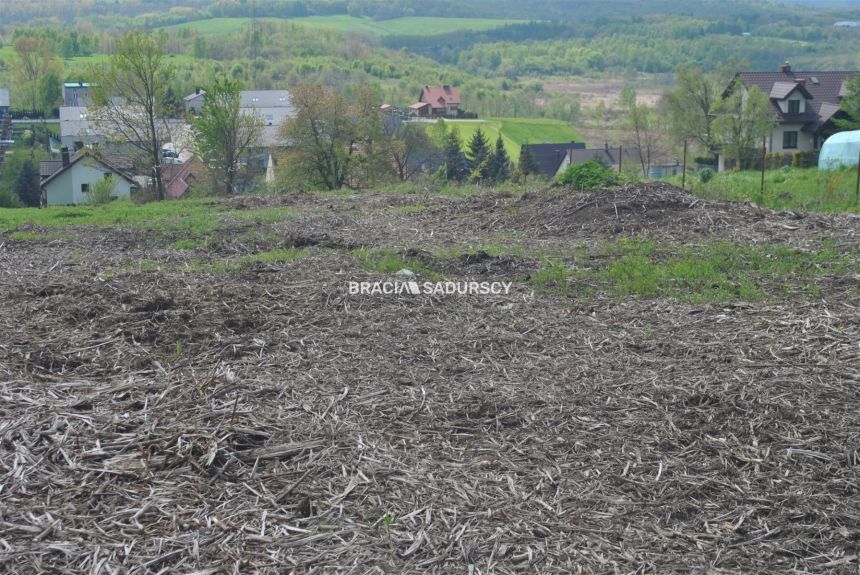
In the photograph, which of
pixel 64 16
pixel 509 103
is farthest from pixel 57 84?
pixel 64 16

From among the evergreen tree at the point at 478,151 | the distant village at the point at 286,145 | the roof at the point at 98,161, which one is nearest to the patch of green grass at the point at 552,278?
the distant village at the point at 286,145

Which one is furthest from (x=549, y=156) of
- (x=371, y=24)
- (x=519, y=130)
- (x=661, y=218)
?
(x=371, y=24)

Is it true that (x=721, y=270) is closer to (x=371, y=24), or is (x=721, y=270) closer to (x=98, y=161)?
(x=98, y=161)

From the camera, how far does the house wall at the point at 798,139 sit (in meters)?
37.4

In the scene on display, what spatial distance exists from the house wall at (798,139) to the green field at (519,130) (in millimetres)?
19331

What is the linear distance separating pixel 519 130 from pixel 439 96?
17656 millimetres

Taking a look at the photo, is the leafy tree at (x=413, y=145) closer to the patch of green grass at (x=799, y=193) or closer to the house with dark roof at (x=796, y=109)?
the house with dark roof at (x=796, y=109)

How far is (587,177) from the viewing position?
13.5m

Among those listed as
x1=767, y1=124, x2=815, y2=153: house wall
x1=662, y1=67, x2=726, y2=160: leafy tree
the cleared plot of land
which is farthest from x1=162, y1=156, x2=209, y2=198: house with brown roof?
x1=767, y1=124, x2=815, y2=153: house wall

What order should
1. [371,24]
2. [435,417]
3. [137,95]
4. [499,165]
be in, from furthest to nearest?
[371,24]
[499,165]
[137,95]
[435,417]

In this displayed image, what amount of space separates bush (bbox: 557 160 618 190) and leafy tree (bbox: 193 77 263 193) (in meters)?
14.1

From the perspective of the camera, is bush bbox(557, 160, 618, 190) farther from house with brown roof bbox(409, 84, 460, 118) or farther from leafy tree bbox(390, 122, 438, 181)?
house with brown roof bbox(409, 84, 460, 118)

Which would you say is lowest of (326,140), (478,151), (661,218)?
(661,218)

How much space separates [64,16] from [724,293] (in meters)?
176
